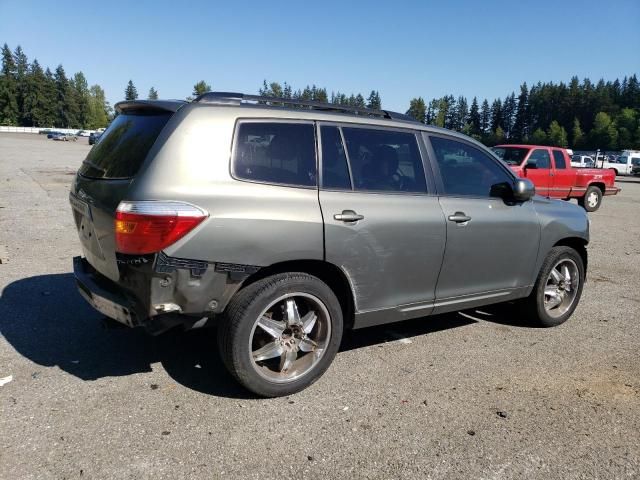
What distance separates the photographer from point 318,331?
350 centimetres

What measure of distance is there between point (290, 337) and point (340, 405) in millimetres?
540

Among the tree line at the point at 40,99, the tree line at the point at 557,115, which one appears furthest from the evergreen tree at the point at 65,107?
the tree line at the point at 557,115

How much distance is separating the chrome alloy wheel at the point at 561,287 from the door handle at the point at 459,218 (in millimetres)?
1493

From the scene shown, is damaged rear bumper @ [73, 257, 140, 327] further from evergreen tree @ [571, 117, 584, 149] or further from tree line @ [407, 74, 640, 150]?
evergreen tree @ [571, 117, 584, 149]

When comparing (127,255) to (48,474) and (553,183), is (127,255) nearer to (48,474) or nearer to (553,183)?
(48,474)

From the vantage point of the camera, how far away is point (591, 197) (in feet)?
55.1

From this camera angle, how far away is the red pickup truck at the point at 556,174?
47.3ft

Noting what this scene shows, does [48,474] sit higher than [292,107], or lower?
lower

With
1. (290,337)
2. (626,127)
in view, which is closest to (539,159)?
(290,337)

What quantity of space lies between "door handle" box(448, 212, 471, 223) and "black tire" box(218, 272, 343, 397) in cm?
119

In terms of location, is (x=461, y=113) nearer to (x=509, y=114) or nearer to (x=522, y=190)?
(x=509, y=114)

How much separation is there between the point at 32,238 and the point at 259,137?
5.90 meters

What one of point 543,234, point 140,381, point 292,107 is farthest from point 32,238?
point 543,234

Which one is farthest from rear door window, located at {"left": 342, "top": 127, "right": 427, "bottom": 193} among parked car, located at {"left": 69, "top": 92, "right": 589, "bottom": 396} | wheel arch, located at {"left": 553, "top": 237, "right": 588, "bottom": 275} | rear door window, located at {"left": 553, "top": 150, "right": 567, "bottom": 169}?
rear door window, located at {"left": 553, "top": 150, "right": 567, "bottom": 169}
